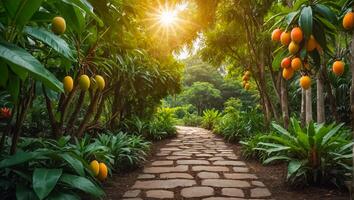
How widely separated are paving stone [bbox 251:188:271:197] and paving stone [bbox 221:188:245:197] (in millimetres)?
114

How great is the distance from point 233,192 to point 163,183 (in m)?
0.78

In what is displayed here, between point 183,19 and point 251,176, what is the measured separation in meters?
4.31

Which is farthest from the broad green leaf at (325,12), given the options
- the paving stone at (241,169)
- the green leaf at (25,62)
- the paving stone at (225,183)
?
the paving stone at (241,169)

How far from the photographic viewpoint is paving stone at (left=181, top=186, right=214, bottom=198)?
315 cm

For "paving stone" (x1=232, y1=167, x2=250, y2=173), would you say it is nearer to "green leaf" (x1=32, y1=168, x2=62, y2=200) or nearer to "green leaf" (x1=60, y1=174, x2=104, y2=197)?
"green leaf" (x1=60, y1=174, x2=104, y2=197)

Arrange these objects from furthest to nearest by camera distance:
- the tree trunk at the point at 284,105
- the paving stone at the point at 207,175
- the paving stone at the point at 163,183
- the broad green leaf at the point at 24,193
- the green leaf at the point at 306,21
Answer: the tree trunk at the point at 284,105
the paving stone at the point at 207,175
the paving stone at the point at 163,183
the broad green leaf at the point at 24,193
the green leaf at the point at 306,21

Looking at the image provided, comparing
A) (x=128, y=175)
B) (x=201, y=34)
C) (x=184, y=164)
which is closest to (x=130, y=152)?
(x=128, y=175)

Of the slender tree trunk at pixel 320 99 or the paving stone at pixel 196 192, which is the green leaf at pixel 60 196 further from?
the slender tree trunk at pixel 320 99

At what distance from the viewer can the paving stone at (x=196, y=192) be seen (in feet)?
10.3

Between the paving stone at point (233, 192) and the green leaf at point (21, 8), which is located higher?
the green leaf at point (21, 8)

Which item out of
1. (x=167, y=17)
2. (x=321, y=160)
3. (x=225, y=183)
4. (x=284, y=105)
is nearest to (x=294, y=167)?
(x=321, y=160)

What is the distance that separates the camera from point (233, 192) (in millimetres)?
3246

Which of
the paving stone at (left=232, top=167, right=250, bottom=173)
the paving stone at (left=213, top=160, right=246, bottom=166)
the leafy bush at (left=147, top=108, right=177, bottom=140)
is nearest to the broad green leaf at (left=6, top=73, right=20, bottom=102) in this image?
the paving stone at (left=232, top=167, right=250, bottom=173)

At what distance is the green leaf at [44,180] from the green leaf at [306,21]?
5.46 feet
